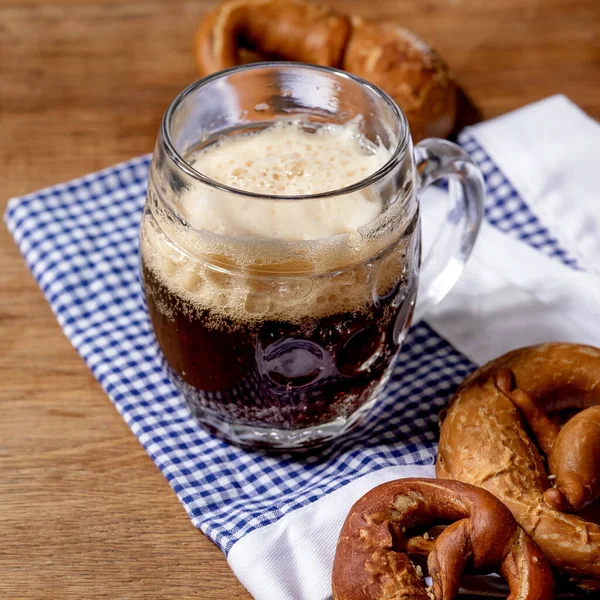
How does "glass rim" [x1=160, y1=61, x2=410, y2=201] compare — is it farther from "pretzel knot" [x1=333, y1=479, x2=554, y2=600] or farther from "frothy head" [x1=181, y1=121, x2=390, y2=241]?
"pretzel knot" [x1=333, y1=479, x2=554, y2=600]

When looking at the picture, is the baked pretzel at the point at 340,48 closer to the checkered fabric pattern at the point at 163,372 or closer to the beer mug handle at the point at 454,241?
the checkered fabric pattern at the point at 163,372

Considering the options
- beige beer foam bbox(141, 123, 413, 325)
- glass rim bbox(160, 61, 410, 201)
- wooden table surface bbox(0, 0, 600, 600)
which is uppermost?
glass rim bbox(160, 61, 410, 201)

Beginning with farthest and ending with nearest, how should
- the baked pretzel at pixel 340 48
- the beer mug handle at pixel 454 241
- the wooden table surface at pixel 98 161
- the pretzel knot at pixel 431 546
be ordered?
1. the baked pretzel at pixel 340 48
2. the beer mug handle at pixel 454 241
3. the wooden table surface at pixel 98 161
4. the pretzel knot at pixel 431 546

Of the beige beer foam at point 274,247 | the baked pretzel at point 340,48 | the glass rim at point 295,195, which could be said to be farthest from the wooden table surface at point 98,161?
the glass rim at point 295,195

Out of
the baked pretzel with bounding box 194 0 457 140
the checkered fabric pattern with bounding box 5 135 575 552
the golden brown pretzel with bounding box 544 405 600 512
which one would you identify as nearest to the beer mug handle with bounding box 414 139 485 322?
the checkered fabric pattern with bounding box 5 135 575 552

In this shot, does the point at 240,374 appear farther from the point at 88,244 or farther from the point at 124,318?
the point at 88,244

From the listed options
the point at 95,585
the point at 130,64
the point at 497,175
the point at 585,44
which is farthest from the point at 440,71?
the point at 95,585

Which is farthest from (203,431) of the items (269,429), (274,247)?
(274,247)
